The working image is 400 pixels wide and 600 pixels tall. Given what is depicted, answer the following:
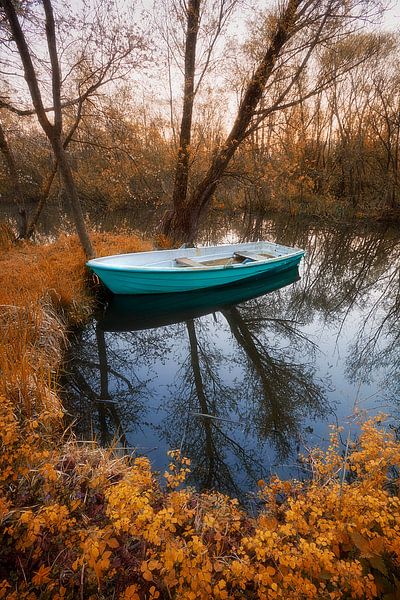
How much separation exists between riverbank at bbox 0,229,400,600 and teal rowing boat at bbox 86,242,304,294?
10.9 feet

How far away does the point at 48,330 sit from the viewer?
4.41 meters

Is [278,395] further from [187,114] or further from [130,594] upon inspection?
[187,114]

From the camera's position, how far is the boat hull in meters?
6.05

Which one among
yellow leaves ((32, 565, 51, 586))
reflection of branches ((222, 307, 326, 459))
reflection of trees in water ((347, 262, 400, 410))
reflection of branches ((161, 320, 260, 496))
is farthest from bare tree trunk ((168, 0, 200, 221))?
yellow leaves ((32, 565, 51, 586))

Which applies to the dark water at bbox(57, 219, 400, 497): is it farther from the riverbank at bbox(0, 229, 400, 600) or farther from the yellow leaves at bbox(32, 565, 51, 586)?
the yellow leaves at bbox(32, 565, 51, 586)

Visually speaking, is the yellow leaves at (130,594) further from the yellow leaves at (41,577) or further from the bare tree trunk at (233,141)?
the bare tree trunk at (233,141)

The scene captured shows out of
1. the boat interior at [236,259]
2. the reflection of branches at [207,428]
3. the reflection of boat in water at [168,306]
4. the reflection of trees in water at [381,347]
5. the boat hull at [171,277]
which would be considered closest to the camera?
the reflection of branches at [207,428]

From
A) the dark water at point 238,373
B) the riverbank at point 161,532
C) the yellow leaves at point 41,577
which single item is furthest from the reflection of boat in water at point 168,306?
the yellow leaves at point 41,577

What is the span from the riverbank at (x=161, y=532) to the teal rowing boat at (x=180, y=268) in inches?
131

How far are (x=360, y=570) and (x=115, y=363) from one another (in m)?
4.19

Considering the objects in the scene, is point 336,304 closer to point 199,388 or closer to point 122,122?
point 199,388

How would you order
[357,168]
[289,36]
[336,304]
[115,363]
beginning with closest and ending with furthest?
[115,363], [289,36], [336,304], [357,168]

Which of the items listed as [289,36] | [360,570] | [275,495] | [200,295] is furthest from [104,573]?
[289,36]

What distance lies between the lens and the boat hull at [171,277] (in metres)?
6.05
